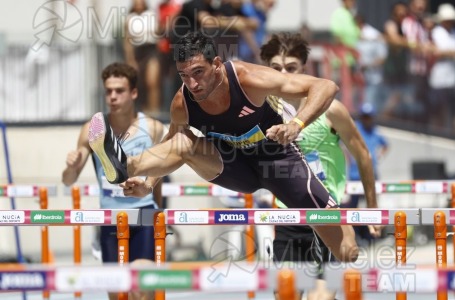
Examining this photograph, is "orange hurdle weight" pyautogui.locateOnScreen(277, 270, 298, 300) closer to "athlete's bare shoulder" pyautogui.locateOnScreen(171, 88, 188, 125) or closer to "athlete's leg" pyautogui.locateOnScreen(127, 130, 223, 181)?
"athlete's leg" pyautogui.locateOnScreen(127, 130, 223, 181)

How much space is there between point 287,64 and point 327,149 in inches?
28.2

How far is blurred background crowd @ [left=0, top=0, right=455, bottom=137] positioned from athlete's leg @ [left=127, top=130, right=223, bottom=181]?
691 cm

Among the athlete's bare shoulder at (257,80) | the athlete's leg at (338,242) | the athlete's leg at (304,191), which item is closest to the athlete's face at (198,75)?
the athlete's bare shoulder at (257,80)

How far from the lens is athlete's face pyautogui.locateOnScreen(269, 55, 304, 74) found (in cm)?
795

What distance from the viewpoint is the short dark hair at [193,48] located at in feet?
21.6

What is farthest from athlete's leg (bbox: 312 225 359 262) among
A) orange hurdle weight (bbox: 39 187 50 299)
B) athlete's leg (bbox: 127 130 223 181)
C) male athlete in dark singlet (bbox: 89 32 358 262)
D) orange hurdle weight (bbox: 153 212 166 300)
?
orange hurdle weight (bbox: 39 187 50 299)

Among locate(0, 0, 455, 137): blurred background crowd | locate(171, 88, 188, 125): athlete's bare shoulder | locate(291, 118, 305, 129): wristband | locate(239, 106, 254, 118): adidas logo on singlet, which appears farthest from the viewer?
locate(0, 0, 455, 137): blurred background crowd

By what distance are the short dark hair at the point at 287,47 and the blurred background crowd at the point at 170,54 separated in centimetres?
576

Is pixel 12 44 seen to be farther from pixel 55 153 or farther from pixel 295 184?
pixel 295 184

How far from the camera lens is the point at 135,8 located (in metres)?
14.4

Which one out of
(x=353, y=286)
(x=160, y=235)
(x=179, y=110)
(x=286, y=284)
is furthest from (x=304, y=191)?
(x=286, y=284)

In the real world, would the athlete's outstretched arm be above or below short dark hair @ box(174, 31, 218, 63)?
below

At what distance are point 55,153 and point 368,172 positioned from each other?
327 inches

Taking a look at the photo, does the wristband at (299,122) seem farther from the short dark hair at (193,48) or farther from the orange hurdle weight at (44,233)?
the orange hurdle weight at (44,233)
